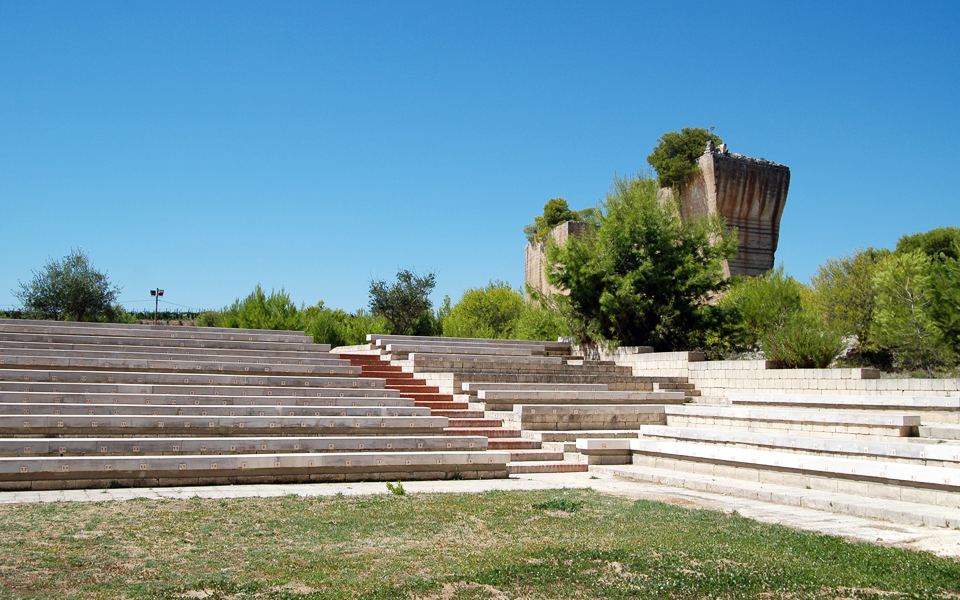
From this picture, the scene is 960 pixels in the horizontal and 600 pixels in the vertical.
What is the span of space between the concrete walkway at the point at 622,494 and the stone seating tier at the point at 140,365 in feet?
17.6

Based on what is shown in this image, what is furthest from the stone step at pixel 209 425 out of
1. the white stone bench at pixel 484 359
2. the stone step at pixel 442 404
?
the white stone bench at pixel 484 359

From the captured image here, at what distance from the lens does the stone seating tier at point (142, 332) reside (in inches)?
653

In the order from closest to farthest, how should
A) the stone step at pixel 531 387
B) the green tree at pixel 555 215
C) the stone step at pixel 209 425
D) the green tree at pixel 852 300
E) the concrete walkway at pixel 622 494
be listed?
the concrete walkway at pixel 622 494 → the stone step at pixel 209 425 → the stone step at pixel 531 387 → the green tree at pixel 852 300 → the green tree at pixel 555 215

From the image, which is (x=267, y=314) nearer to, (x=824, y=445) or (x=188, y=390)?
(x=188, y=390)

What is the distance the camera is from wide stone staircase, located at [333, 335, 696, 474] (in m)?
12.6

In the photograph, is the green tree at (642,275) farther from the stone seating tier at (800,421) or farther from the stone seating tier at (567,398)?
the stone seating tier at (800,421)

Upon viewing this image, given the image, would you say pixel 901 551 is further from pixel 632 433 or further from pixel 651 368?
pixel 651 368

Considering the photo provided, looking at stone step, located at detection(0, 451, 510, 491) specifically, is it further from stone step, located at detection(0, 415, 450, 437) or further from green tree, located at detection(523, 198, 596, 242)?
green tree, located at detection(523, 198, 596, 242)

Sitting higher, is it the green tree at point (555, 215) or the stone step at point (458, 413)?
the green tree at point (555, 215)

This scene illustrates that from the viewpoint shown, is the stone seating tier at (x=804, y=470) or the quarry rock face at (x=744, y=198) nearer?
the stone seating tier at (x=804, y=470)

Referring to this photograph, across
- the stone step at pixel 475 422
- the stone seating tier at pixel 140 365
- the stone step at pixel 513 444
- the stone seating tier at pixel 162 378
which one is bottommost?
the stone step at pixel 513 444

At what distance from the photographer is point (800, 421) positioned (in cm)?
1198

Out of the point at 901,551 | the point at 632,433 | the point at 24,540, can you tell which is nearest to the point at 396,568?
the point at 24,540

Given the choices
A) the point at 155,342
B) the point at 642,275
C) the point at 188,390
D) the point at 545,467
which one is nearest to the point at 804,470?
the point at 545,467
